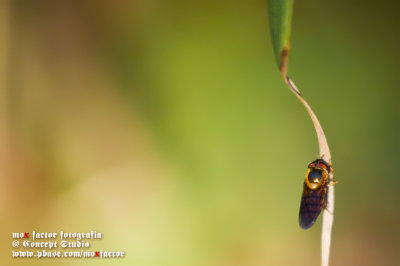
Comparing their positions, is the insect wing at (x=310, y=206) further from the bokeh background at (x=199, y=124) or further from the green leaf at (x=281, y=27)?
the green leaf at (x=281, y=27)

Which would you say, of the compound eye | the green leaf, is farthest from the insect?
Answer: the green leaf

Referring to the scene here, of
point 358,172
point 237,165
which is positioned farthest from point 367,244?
point 237,165

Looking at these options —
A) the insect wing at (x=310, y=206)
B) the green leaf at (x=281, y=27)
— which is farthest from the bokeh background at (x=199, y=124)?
the green leaf at (x=281, y=27)

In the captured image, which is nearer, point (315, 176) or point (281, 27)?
point (281, 27)

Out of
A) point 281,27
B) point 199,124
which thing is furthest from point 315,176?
point 281,27

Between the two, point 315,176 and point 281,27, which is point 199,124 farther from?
point 281,27

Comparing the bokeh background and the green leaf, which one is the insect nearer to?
the bokeh background
